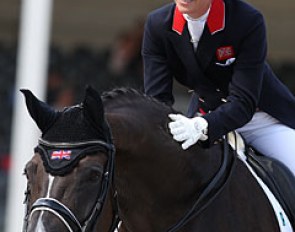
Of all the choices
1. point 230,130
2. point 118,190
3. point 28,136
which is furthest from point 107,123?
point 28,136

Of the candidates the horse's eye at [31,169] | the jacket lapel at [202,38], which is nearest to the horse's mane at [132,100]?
the jacket lapel at [202,38]

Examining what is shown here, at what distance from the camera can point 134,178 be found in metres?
3.29

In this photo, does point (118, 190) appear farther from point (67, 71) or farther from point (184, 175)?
point (67, 71)

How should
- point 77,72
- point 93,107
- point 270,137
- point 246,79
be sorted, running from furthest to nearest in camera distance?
point 77,72 < point 270,137 < point 246,79 < point 93,107

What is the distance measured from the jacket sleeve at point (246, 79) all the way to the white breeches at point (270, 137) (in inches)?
13.6

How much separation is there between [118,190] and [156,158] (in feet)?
0.62

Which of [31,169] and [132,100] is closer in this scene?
[31,169]

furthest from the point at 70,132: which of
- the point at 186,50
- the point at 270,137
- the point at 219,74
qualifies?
the point at 270,137

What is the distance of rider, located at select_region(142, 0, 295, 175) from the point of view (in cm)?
350

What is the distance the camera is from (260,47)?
3568 mm

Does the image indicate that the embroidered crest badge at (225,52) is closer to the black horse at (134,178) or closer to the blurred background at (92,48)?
the black horse at (134,178)

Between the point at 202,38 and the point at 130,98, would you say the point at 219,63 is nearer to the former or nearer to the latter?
the point at 202,38

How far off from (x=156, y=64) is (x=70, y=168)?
0.96 metres

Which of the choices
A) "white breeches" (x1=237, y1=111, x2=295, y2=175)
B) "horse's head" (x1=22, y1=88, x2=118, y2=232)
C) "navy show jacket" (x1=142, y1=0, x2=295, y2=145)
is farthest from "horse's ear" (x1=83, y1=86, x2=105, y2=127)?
"white breeches" (x1=237, y1=111, x2=295, y2=175)
